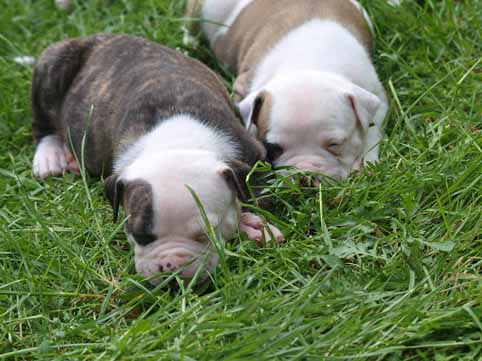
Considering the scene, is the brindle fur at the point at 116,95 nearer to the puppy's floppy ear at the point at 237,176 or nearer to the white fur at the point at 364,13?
the puppy's floppy ear at the point at 237,176

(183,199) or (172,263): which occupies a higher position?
(183,199)

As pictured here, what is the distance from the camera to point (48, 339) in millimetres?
4426

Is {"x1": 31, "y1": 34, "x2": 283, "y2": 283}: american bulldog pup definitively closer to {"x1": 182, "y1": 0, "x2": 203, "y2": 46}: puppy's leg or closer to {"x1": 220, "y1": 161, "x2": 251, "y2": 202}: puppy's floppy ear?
{"x1": 220, "y1": 161, "x2": 251, "y2": 202}: puppy's floppy ear

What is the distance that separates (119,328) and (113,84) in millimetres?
2307

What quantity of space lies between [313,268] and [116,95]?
7.11 ft

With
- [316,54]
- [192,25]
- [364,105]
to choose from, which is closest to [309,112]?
[364,105]

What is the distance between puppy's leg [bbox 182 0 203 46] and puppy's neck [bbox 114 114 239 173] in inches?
101

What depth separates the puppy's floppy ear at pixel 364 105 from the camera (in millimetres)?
5805

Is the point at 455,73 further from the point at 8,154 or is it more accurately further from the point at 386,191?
the point at 8,154

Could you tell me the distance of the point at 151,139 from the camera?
5.29 meters

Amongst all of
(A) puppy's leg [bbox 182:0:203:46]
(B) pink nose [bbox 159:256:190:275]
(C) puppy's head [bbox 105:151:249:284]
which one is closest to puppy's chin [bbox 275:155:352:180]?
(C) puppy's head [bbox 105:151:249:284]

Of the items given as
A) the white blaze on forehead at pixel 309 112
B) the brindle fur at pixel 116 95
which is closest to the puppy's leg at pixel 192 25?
the brindle fur at pixel 116 95

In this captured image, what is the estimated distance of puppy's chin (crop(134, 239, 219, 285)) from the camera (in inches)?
180

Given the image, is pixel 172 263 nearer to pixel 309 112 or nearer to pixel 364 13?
pixel 309 112
